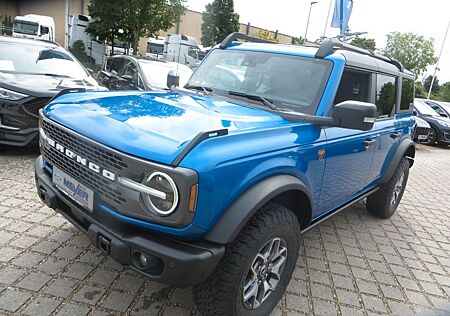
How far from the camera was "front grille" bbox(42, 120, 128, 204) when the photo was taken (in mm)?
2076

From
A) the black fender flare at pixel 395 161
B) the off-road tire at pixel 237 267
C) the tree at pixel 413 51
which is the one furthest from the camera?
the tree at pixel 413 51

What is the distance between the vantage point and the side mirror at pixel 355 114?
2553mm

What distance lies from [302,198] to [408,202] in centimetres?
417

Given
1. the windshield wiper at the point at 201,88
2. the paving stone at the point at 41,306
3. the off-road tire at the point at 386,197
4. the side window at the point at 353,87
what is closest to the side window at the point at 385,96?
the side window at the point at 353,87

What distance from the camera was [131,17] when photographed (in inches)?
851

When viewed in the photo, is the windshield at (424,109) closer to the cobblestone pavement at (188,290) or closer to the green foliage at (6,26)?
→ the cobblestone pavement at (188,290)

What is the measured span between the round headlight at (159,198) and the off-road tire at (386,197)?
3.53 metres

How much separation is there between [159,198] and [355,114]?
59.3 inches

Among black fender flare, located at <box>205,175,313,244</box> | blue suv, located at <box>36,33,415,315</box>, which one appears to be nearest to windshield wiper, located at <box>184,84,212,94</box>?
blue suv, located at <box>36,33,415,315</box>

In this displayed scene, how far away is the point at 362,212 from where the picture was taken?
5172 mm

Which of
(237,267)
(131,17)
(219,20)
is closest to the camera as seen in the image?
(237,267)

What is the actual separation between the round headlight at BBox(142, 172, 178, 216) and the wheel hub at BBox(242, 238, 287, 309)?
2.39ft

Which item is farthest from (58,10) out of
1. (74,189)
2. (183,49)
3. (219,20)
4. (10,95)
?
(74,189)

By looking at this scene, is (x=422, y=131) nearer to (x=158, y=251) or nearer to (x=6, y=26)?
(x=158, y=251)
